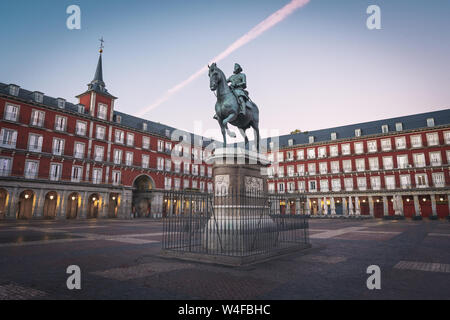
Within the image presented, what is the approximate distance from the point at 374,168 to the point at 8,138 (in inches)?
1919

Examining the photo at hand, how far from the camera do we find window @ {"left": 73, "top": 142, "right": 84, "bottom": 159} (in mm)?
32359

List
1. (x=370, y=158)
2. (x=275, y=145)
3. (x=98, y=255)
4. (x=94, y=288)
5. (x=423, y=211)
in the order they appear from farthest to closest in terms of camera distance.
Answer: (x=275, y=145) < (x=370, y=158) < (x=423, y=211) < (x=98, y=255) < (x=94, y=288)

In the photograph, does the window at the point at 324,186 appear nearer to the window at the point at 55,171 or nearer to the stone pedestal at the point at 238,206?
the window at the point at 55,171

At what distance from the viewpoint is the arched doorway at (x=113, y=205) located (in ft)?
119

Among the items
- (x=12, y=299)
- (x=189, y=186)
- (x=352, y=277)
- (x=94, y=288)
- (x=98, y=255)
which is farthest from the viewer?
(x=189, y=186)

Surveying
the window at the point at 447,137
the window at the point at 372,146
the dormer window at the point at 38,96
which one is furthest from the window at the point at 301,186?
the dormer window at the point at 38,96

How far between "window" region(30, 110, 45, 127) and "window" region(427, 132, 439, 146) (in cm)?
5126

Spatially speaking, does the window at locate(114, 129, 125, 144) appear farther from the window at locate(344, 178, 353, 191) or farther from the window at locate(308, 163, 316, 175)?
the window at locate(344, 178, 353, 191)

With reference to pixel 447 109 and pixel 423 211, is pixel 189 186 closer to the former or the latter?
pixel 423 211

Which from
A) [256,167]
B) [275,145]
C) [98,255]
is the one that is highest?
[275,145]

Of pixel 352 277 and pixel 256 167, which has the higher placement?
pixel 256 167

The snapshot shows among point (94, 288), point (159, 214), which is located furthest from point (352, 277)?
point (159, 214)
